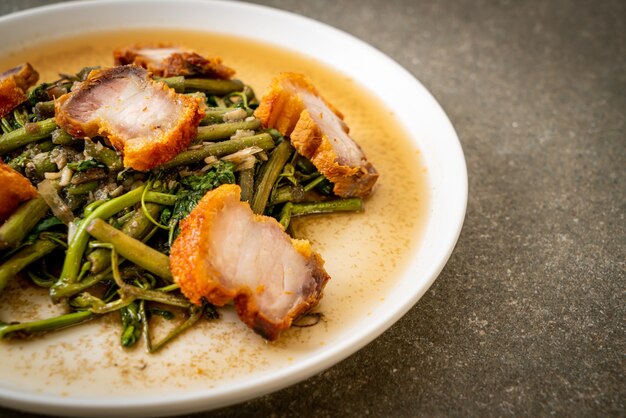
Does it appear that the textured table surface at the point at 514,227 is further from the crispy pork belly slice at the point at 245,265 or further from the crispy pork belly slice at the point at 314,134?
the crispy pork belly slice at the point at 314,134

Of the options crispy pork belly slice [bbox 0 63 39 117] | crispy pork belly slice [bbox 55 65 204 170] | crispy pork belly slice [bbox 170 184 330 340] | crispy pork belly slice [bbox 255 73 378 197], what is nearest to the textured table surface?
crispy pork belly slice [bbox 170 184 330 340]

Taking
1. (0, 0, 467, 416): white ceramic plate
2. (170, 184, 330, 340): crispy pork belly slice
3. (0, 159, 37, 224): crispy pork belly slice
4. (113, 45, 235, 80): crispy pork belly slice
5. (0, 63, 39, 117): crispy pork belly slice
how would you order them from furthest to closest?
1. (113, 45, 235, 80): crispy pork belly slice
2. (0, 63, 39, 117): crispy pork belly slice
3. (0, 159, 37, 224): crispy pork belly slice
4. (170, 184, 330, 340): crispy pork belly slice
5. (0, 0, 467, 416): white ceramic plate

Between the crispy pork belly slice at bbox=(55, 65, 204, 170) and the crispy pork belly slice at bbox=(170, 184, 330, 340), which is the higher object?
the crispy pork belly slice at bbox=(55, 65, 204, 170)

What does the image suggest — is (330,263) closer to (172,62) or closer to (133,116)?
(133,116)

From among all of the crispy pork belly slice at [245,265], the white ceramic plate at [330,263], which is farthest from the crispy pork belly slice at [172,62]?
the crispy pork belly slice at [245,265]

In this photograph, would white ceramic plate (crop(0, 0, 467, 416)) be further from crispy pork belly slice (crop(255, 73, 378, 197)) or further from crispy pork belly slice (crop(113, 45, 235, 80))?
crispy pork belly slice (crop(113, 45, 235, 80))

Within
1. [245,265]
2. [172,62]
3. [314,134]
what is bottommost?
[245,265]

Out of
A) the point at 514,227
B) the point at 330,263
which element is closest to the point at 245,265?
the point at 330,263

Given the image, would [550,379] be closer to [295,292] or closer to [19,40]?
[295,292]
